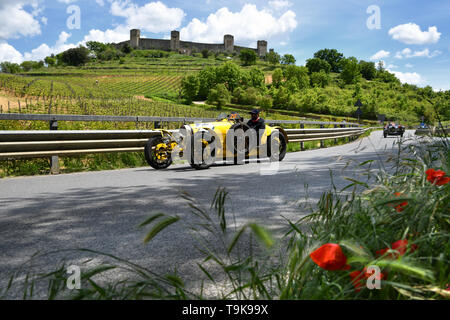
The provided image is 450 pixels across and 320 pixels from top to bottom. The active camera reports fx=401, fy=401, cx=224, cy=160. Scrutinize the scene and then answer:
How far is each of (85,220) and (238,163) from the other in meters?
6.27

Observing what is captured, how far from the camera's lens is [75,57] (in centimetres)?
17112

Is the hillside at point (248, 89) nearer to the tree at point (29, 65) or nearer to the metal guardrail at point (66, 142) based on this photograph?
the tree at point (29, 65)

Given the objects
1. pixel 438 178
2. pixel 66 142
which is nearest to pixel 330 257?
pixel 438 178

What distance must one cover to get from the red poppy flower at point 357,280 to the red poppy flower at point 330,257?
123mm

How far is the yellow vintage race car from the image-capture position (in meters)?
8.99

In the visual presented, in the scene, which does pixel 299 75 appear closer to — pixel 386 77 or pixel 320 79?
pixel 320 79

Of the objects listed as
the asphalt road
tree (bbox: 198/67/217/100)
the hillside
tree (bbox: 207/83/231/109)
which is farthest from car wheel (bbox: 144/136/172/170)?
tree (bbox: 198/67/217/100)

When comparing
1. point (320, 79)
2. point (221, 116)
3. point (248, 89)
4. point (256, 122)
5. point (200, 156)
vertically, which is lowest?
point (200, 156)

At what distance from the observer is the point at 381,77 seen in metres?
195

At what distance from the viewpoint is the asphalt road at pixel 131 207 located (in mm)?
3105

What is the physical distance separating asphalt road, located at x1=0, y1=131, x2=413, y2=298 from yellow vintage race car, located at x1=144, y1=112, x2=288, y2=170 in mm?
598

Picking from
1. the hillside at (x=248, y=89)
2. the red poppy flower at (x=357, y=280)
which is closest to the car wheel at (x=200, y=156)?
the red poppy flower at (x=357, y=280)

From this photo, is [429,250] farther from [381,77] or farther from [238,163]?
[381,77]

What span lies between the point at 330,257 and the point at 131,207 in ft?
12.5
